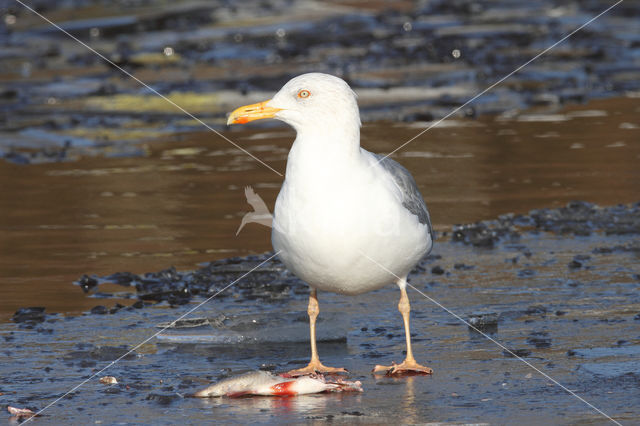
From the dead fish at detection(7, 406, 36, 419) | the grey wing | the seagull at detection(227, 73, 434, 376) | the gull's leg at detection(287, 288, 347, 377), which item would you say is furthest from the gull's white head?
the dead fish at detection(7, 406, 36, 419)

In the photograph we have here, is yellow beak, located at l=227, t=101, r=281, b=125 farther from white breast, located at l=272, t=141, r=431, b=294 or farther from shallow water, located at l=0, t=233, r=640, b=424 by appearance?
shallow water, located at l=0, t=233, r=640, b=424

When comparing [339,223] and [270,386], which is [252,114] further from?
[270,386]

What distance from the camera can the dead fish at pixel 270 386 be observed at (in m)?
5.74

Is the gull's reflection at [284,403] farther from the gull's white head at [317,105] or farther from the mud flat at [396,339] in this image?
the gull's white head at [317,105]

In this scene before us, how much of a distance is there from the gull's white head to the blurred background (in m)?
2.34

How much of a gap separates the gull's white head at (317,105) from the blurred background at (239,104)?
2342 mm

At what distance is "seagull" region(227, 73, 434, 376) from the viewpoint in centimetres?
593

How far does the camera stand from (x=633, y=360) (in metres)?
6.03

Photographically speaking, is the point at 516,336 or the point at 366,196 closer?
the point at 366,196

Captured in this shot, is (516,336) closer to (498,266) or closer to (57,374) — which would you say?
(498,266)

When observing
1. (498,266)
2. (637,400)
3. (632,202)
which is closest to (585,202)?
(632,202)

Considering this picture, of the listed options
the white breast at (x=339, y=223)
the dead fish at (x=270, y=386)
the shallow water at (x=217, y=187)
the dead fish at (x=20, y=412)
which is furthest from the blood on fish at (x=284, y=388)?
the shallow water at (x=217, y=187)

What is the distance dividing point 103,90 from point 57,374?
12165 mm

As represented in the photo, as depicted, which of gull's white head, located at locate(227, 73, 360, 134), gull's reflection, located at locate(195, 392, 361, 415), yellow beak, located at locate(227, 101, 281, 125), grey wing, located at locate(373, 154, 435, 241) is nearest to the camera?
gull's reflection, located at locate(195, 392, 361, 415)
